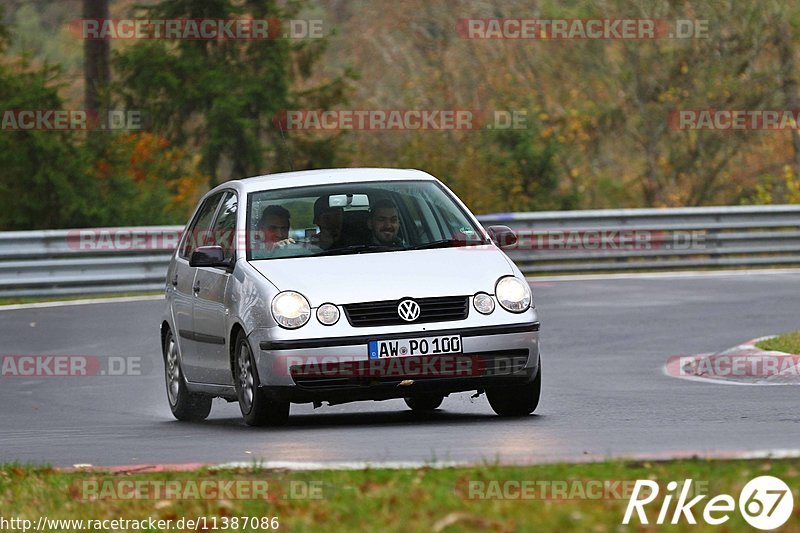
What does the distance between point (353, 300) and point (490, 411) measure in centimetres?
219

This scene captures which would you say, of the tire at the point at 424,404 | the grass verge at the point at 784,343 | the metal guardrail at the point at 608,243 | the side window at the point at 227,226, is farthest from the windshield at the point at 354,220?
the metal guardrail at the point at 608,243

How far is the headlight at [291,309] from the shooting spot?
10.4m

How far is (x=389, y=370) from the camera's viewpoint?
1030 cm

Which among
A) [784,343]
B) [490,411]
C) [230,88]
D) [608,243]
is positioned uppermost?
[230,88]

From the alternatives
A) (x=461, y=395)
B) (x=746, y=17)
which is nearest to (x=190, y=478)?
(x=461, y=395)

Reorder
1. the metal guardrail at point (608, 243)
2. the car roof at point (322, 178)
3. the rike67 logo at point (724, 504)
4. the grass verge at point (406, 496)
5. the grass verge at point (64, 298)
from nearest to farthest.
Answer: the rike67 logo at point (724, 504) < the grass verge at point (406, 496) < the car roof at point (322, 178) < the grass verge at point (64, 298) < the metal guardrail at point (608, 243)

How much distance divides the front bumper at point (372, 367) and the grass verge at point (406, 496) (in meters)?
2.15

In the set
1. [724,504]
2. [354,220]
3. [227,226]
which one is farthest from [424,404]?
[724,504]

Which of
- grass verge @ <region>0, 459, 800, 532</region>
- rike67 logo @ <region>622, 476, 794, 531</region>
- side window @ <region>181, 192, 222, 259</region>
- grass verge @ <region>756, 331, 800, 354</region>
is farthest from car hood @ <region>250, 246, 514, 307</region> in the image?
grass verge @ <region>756, 331, 800, 354</region>

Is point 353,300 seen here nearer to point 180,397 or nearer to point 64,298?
point 180,397

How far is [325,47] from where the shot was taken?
33969 millimetres

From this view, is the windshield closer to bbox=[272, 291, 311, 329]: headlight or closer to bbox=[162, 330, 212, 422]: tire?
bbox=[272, 291, 311, 329]: headlight

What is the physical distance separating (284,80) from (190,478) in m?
25.4

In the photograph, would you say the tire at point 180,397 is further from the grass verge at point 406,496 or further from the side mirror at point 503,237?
the grass verge at point 406,496
